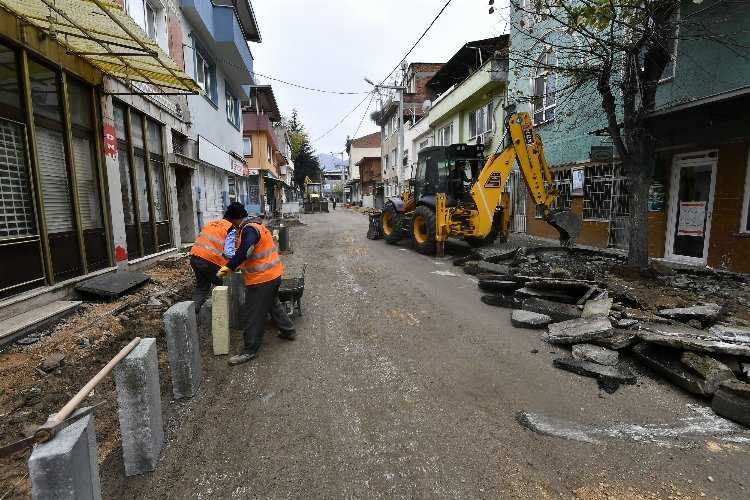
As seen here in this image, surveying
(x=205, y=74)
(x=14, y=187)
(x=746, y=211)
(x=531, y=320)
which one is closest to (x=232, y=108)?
(x=205, y=74)

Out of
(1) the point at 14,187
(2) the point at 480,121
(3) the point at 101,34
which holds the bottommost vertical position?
(1) the point at 14,187

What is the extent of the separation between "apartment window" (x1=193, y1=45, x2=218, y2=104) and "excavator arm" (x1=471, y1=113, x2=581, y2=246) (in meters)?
8.74

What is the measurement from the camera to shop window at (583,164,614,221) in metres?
10.4

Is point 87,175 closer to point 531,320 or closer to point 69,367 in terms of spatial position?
point 69,367

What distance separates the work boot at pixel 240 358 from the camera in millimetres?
3922

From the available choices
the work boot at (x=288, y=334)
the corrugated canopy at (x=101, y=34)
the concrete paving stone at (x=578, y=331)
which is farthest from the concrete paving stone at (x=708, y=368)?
the corrugated canopy at (x=101, y=34)

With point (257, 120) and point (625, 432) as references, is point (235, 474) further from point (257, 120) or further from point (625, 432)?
point (257, 120)

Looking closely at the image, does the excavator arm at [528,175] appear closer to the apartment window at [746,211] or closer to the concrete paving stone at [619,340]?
the apartment window at [746,211]

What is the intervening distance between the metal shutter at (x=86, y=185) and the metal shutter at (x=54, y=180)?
0.79 feet

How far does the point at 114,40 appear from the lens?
201 inches

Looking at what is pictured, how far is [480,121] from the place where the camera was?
17.5 meters

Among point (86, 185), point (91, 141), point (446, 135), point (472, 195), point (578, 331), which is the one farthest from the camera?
point (446, 135)

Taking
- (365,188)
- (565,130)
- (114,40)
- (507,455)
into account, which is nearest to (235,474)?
(507,455)

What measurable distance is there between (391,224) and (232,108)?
920 cm
